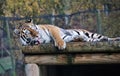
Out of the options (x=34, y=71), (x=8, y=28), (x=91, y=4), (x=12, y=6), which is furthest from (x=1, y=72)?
(x=91, y=4)

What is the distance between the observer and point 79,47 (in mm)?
2102

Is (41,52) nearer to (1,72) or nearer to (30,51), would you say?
(30,51)

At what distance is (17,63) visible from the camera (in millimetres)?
4762

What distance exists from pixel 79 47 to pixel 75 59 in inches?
4.1

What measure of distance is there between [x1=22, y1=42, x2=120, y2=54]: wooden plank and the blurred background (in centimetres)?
172

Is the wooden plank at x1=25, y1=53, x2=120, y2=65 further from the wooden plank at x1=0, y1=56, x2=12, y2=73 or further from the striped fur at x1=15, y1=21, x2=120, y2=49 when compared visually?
the wooden plank at x1=0, y1=56, x2=12, y2=73

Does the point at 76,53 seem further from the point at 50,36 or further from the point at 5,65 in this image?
the point at 5,65

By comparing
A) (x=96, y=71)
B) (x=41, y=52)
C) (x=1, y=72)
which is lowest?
(x=1, y=72)

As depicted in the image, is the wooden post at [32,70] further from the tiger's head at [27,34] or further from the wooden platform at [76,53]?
the tiger's head at [27,34]

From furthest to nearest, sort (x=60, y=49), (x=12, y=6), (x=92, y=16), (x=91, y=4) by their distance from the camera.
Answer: (x=91, y=4) → (x=12, y=6) → (x=92, y=16) → (x=60, y=49)

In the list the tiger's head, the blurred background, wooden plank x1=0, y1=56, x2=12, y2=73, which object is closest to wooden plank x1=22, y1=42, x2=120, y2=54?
the tiger's head

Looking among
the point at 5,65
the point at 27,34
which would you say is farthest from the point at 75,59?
the point at 5,65

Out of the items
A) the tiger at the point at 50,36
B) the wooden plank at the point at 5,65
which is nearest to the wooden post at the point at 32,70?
the tiger at the point at 50,36

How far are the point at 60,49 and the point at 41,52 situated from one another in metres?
0.13
